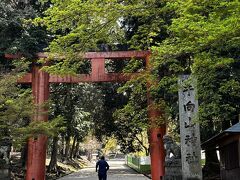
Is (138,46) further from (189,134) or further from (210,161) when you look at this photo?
(210,161)

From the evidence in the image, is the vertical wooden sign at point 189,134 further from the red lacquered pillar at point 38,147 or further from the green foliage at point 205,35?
the red lacquered pillar at point 38,147

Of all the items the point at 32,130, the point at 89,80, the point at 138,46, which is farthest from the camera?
the point at 89,80

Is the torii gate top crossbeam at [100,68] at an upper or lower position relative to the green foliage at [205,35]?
upper

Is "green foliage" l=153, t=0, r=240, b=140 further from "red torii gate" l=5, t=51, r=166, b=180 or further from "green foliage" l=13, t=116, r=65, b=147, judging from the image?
"red torii gate" l=5, t=51, r=166, b=180

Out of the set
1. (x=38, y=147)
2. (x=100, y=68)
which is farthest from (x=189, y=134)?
(x=38, y=147)

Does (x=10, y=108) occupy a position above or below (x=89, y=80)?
below

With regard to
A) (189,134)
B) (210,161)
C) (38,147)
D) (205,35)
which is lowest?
(210,161)

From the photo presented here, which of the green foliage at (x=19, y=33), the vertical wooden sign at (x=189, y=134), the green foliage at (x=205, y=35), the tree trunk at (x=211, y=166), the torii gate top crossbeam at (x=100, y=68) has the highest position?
the green foliage at (x=19, y=33)

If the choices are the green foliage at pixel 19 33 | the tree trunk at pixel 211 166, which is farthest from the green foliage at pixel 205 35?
the tree trunk at pixel 211 166

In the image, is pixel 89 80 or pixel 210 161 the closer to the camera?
pixel 89 80

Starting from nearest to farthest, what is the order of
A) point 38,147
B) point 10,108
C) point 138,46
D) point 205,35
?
1. point 205,35
2. point 138,46
3. point 10,108
4. point 38,147

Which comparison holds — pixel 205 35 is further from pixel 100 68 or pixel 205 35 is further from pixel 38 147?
pixel 38 147

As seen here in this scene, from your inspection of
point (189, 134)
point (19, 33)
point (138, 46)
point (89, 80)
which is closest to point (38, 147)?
point (89, 80)

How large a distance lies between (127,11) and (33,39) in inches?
413
